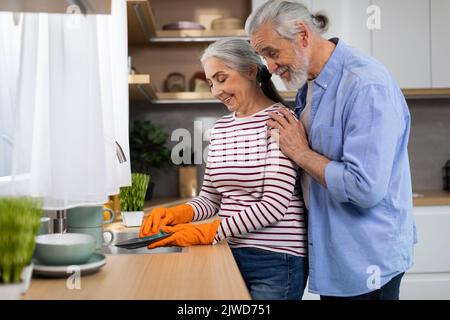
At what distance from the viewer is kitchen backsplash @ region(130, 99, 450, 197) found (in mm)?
3209

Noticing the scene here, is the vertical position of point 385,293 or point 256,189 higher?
point 256,189

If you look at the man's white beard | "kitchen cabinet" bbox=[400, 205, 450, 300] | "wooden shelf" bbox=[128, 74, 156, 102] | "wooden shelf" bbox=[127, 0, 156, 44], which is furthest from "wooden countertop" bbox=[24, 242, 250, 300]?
"kitchen cabinet" bbox=[400, 205, 450, 300]

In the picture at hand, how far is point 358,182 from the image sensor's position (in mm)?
1196

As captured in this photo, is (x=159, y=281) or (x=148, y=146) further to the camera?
(x=148, y=146)

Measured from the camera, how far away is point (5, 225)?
84cm

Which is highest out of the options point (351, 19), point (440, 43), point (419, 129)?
point (351, 19)

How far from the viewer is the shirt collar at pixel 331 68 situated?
52.5 inches

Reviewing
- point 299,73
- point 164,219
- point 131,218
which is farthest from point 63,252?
point 131,218

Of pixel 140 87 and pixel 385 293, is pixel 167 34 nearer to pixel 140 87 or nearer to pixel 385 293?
pixel 140 87

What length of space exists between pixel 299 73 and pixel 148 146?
1.61 meters

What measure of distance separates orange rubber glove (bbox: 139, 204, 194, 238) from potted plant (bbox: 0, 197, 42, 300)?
2.06 feet

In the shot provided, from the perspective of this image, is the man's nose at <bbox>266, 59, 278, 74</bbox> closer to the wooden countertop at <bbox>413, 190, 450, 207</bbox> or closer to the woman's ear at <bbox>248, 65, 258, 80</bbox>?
A: the woman's ear at <bbox>248, 65, 258, 80</bbox>

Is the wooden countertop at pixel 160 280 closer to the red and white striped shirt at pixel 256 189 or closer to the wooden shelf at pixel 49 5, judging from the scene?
the red and white striped shirt at pixel 256 189
